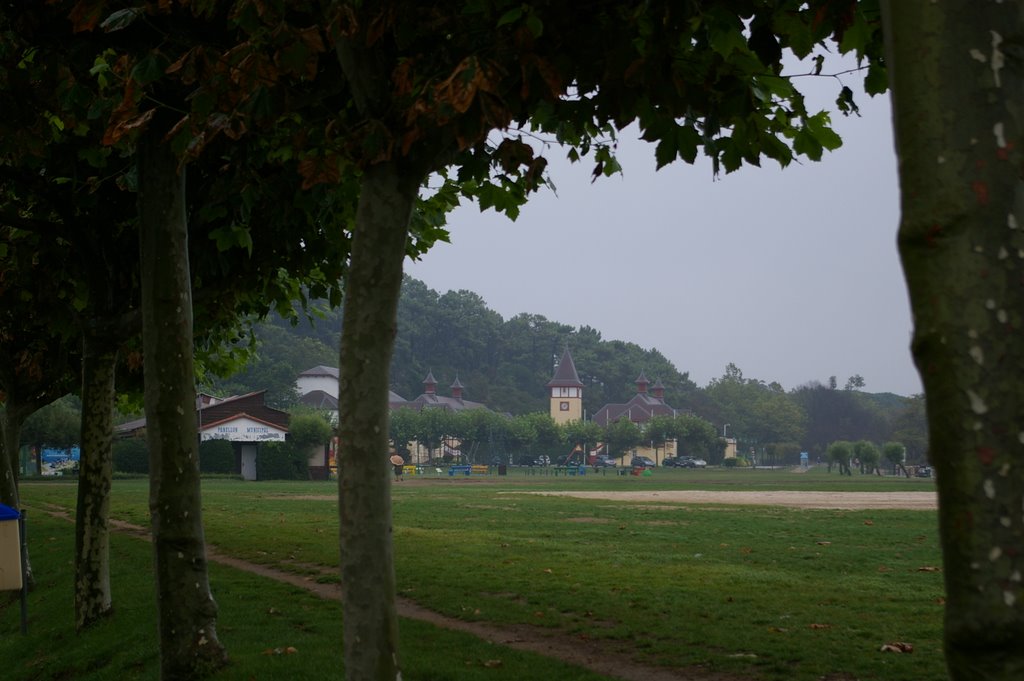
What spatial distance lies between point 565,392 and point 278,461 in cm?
9774

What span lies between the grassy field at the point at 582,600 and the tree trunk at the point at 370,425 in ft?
8.45

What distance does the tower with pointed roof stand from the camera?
16788 centimetres

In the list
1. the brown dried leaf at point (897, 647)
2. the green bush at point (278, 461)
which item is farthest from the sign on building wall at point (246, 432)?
the brown dried leaf at point (897, 647)

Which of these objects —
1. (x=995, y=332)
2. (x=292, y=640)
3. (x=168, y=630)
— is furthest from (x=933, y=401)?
(x=292, y=640)

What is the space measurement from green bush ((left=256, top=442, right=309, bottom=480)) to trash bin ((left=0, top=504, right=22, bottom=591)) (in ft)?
205

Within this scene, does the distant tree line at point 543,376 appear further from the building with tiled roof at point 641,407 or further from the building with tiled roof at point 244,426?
the building with tiled roof at point 244,426

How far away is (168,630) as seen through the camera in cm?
882

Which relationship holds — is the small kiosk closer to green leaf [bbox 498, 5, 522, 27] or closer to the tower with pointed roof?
green leaf [bbox 498, 5, 522, 27]

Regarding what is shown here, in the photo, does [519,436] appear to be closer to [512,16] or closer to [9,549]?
[9,549]

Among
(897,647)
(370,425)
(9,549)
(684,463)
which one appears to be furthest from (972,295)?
(684,463)

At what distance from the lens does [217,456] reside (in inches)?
2940

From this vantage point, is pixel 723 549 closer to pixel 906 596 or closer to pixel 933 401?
pixel 906 596

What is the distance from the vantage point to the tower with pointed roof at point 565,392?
167875mm

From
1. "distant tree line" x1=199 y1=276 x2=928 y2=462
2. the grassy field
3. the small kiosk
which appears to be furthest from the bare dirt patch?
"distant tree line" x1=199 y1=276 x2=928 y2=462
